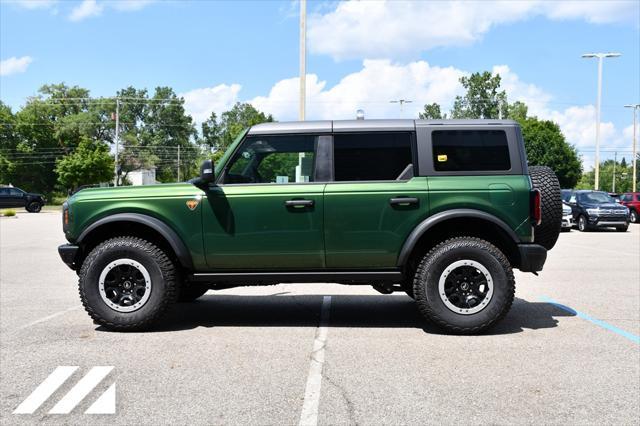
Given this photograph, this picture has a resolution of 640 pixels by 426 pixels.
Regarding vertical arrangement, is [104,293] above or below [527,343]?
above

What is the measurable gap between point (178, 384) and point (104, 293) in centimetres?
194

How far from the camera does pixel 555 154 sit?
63781mm

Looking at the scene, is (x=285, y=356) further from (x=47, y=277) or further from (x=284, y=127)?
(x=47, y=277)

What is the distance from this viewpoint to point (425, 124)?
5.61 m

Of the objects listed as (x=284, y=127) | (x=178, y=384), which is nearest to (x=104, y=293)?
(x=178, y=384)

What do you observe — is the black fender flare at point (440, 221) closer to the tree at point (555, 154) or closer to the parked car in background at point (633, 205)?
the parked car in background at point (633, 205)

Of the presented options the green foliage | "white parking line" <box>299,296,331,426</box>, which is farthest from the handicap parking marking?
the green foliage

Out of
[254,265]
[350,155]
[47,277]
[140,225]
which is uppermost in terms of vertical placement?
[350,155]

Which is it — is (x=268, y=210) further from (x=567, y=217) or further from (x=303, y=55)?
(x=567, y=217)

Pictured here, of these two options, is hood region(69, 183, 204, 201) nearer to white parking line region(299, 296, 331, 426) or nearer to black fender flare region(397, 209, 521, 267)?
white parking line region(299, 296, 331, 426)

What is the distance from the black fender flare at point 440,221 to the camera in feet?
17.5

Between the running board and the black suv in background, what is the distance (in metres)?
19.3

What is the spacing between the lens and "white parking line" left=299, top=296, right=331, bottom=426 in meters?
3.42

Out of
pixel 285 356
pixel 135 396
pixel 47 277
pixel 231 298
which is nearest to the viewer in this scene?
pixel 135 396
